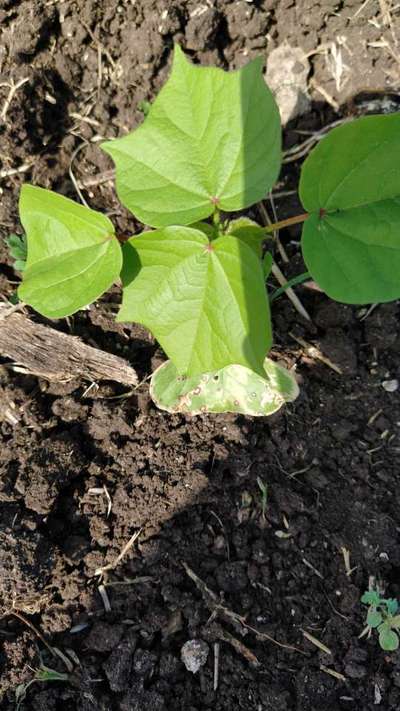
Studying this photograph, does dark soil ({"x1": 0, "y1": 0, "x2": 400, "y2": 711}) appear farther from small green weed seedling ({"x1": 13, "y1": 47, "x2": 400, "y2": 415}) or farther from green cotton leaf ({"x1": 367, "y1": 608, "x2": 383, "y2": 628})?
small green weed seedling ({"x1": 13, "y1": 47, "x2": 400, "y2": 415})

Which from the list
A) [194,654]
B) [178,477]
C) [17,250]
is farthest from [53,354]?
[194,654]

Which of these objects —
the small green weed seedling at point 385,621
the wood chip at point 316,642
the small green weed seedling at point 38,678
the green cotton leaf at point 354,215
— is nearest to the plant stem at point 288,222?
the green cotton leaf at point 354,215

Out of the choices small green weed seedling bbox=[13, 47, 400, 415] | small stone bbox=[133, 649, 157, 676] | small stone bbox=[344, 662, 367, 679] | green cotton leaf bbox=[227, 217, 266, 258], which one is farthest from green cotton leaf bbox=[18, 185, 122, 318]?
small stone bbox=[344, 662, 367, 679]

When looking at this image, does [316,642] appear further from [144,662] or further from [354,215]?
[354,215]

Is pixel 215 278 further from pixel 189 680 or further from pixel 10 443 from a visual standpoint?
pixel 189 680

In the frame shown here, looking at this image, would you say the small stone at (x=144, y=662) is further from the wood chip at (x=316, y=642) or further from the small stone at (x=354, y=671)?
the small stone at (x=354, y=671)

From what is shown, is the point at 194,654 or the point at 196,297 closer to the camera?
the point at 196,297
